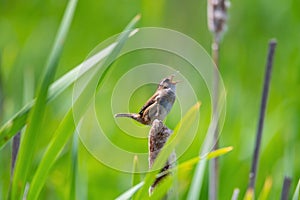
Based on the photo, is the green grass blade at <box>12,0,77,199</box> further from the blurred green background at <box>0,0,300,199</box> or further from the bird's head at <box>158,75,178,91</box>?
the blurred green background at <box>0,0,300,199</box>

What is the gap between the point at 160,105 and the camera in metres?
0.94

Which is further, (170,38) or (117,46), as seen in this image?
(170,38)

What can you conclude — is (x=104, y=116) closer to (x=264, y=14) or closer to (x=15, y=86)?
(x=15, y=86)

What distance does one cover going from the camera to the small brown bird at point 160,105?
0.94 meters

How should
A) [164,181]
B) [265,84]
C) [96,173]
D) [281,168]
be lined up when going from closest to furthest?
[164,181], [265,84], [281,168], [96,173]

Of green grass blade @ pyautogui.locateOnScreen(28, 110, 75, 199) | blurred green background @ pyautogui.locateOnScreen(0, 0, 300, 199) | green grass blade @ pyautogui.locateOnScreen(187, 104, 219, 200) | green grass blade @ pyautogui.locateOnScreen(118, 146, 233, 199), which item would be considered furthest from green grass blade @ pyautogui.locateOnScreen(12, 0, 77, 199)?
blurred green background @ pyautogui.locateOnScreen(0, 0, 300, 199)

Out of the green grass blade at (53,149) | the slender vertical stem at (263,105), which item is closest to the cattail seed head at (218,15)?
the slender vertical stem at (263,105)

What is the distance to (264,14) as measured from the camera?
345 cm

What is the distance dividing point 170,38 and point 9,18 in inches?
28.1

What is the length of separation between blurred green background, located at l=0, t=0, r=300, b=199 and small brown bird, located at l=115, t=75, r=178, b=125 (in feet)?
2.14

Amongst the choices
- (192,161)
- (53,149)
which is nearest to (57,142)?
(53,149)

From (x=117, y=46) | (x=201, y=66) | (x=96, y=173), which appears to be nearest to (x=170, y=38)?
(x=201, y=66)

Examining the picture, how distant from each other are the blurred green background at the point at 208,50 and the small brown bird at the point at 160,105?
0.65 m

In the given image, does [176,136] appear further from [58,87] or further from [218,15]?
[218,15]
